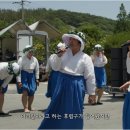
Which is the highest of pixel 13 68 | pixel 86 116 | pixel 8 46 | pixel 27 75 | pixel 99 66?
pixel 8 46

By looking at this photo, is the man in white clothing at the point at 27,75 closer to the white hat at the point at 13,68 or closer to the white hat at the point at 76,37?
the white hat at the point at 13,68

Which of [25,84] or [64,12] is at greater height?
[64,12]

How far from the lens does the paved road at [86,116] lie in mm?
9492

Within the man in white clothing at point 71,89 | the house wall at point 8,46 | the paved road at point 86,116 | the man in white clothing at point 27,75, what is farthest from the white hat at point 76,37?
the house wall at point 8,46

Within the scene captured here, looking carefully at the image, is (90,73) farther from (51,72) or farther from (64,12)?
(64,12)

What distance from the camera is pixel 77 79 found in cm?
741

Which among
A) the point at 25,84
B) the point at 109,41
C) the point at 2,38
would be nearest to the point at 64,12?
the point at 2,38

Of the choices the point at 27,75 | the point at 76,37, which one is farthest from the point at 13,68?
the point at 76,37

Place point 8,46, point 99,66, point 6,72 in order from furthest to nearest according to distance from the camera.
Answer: point 8,46 → point 99,66 → point 6,72

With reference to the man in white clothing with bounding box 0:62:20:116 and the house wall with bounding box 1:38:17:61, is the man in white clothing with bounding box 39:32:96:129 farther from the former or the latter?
the house wall with bounding box 1:38:17:61

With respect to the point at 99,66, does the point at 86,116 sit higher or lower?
lower

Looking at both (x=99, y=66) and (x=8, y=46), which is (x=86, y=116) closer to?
(x=99, y=66)

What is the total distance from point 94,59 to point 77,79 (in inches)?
256

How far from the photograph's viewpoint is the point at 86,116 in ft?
34.8
